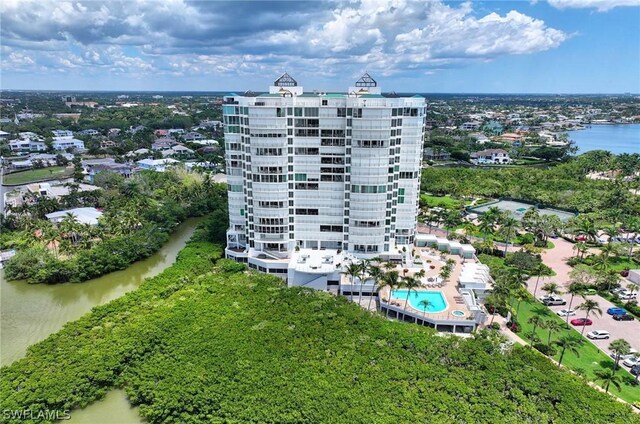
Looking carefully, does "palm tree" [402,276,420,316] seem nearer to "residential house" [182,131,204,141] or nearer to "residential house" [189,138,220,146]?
"residential house" [189,138,220,146]

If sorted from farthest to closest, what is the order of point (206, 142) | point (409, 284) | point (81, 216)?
1. point (206, 142)
2. point (81, 216)
3. point (409, 284)

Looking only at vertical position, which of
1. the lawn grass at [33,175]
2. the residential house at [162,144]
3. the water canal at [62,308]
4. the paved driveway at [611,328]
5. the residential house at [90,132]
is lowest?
the water canal at [62,308]

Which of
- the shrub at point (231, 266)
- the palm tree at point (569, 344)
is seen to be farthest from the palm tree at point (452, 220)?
the shrub at point (231, 266)

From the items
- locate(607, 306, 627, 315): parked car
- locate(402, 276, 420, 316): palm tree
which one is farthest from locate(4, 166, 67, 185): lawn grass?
locate(607, 306, 627, 315): parked car

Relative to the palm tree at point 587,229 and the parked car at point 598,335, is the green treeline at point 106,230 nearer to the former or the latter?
the parked car at point 598,335

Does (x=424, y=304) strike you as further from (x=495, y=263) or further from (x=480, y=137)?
(x=480, y=137)

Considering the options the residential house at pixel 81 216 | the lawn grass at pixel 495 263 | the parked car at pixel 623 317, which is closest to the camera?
the parked car at pixel 623 317

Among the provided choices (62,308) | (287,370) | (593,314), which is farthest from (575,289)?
(62,308)
